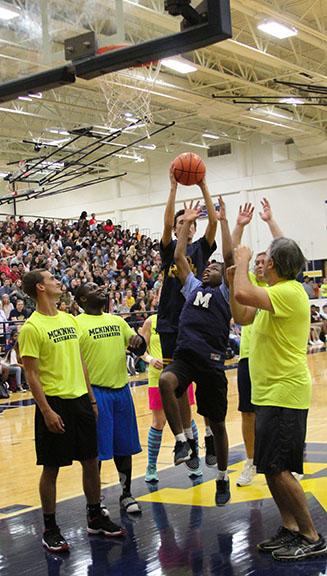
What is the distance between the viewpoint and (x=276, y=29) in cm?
1603

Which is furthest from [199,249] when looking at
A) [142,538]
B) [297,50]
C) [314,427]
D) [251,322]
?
[297,50]

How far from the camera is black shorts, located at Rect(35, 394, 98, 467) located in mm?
4879

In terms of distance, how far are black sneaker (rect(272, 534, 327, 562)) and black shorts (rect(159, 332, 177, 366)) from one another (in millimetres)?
1856

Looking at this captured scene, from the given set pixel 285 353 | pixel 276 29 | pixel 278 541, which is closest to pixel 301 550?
pixel 278 541

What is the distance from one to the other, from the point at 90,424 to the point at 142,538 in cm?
82

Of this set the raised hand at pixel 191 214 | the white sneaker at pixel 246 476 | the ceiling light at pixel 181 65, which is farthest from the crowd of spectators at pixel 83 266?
the raised hand at pixel 191 214

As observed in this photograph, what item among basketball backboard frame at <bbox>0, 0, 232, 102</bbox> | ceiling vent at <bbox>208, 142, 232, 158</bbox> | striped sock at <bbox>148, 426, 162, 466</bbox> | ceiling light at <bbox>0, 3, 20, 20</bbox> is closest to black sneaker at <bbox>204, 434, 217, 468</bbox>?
striped sock at <bbox>148, 426, 162, 466</bbox>

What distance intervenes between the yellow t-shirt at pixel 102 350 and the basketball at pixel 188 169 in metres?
1.25

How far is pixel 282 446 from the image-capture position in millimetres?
4379

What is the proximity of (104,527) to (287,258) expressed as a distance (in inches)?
85.5

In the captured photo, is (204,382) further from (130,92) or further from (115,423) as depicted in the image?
(130,92)

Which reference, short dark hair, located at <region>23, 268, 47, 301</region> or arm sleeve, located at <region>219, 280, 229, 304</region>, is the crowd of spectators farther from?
short dark hair, located at <region>23, 268, 47, 301</region>

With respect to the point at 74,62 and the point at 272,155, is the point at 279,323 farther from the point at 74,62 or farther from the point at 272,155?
the point at 272,155

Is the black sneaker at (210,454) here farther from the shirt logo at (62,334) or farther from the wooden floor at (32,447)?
the shirt logo at (62,334)
